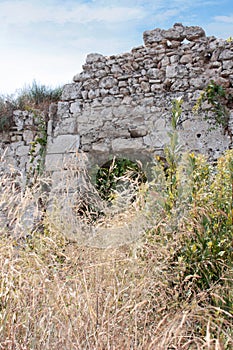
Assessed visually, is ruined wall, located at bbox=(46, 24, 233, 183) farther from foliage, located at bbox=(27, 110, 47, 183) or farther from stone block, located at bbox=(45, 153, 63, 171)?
foliage, located at bbox=(27, 110, 47, 183)

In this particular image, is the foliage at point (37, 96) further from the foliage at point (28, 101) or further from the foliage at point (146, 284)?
the foliage at point (146, 284)

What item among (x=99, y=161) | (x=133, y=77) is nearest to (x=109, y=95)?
(x=133, y=77)

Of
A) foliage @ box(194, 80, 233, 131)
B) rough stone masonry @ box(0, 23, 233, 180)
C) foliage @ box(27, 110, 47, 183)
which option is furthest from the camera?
foliage @ box(27, 110, 47, 183)

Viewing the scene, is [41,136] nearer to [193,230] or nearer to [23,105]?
[23,105]

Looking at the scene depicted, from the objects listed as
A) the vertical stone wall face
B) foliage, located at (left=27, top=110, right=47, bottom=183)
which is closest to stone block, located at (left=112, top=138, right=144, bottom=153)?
foliage, located at (left=27, top=110, right=47, bottom=183)

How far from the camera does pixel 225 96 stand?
6.00 m

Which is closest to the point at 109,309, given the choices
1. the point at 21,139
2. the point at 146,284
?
the point at 146,284

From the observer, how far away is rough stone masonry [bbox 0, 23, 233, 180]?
19.8ft

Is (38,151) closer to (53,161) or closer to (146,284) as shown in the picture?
(53,161)

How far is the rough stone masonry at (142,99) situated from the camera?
6043 millimetres

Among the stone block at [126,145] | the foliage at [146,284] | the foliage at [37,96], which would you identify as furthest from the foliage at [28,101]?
the foliage at [146,284]

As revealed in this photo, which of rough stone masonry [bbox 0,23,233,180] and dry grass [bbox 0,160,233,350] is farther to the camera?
rough stone masonry [bbox 0,23,233,180]

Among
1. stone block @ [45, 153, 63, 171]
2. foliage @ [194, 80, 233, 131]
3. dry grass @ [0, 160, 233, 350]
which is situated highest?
→ foliage @ [194, 80, 233, 131]

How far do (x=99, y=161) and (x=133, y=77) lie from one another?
121 centimetres
